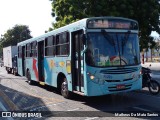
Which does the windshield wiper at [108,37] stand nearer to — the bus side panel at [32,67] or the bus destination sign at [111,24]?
the bus destination sign at [111,24]

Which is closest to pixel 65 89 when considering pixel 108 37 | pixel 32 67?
pixel 108 37

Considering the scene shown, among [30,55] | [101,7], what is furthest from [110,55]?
[101,7]

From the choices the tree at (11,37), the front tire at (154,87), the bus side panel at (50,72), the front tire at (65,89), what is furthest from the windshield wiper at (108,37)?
the tree at (11,37)

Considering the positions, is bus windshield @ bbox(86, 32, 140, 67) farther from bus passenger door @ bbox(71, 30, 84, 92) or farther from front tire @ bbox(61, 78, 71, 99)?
front tire @ bbox(61, 78, 71, 99)

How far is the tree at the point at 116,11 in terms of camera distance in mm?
26422

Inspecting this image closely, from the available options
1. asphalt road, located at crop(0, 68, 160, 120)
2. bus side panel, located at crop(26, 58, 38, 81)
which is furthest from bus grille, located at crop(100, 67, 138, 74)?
bus side panel, located at crop(26, 58, 38, 81)

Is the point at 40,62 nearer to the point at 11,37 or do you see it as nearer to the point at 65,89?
the point at 65,89

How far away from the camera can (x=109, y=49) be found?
33.2ft

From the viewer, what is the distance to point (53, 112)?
31.6 ft

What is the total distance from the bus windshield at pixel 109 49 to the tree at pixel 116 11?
15.4 m

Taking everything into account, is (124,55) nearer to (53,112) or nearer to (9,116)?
(53,112)

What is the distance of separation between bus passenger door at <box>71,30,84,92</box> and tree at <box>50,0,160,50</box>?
15.0 m

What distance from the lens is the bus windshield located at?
9.97 m

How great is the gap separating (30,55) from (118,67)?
9746 millimetres
